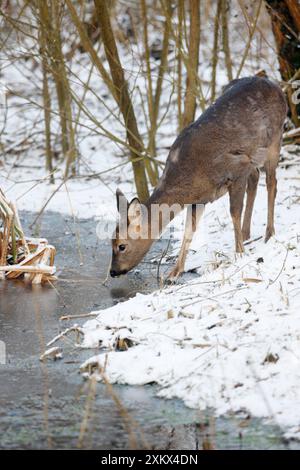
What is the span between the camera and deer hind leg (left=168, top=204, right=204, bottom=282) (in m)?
8.80

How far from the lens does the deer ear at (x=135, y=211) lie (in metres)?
8.84

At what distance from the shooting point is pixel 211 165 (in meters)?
9.02

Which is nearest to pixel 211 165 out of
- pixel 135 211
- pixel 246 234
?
pixel 135 211

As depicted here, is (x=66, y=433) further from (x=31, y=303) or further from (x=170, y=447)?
(x=31, y=303)

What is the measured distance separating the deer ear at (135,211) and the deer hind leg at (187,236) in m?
0.46

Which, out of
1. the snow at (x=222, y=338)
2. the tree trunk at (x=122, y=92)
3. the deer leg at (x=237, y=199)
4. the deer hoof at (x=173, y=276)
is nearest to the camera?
the snow at (x=222, y=338)

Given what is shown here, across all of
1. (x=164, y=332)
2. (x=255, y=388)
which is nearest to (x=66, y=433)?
(x=255, y=388)

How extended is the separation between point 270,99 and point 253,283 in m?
3.25

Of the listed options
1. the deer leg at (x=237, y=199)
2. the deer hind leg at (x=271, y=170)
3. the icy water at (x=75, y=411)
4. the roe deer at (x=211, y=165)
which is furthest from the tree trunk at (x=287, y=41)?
the icy water at (x=75, y=411)

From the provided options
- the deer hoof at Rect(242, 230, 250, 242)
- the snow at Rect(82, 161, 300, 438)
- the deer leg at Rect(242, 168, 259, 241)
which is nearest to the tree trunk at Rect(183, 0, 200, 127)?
the deer leg at Rect(242, 168, 259, 241)

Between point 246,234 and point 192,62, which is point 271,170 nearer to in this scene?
point 246,234

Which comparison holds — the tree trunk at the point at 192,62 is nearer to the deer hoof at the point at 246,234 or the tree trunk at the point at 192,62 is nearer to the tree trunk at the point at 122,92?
the tree trunk at the point at 122,92

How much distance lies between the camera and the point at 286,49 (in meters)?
12.8

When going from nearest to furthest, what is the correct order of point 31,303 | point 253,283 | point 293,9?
point 253,283, point 31,303, point 293,9
